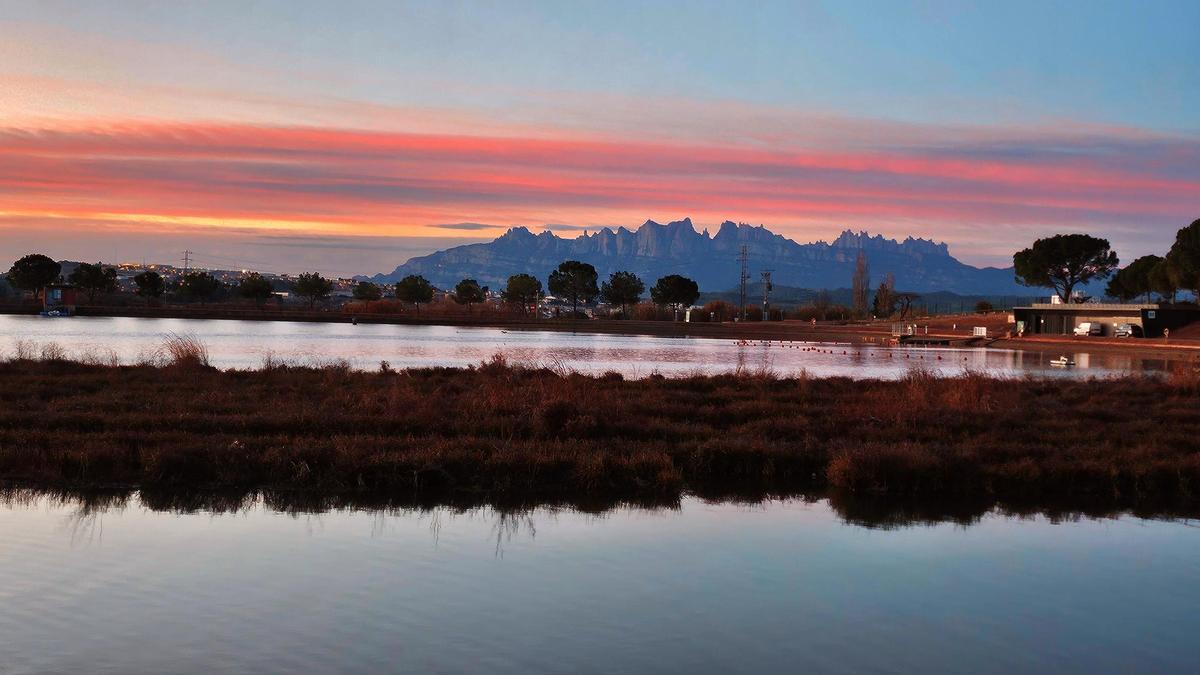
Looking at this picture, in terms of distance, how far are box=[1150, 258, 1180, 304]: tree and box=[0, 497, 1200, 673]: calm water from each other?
80.9m

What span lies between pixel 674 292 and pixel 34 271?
69.4 meters

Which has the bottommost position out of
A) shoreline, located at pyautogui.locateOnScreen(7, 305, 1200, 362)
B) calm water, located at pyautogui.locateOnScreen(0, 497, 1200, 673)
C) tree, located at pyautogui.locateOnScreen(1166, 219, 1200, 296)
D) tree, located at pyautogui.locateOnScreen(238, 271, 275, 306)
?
calm water, located at pyautogui.locateOnScreen(0, 497, 1200, 673)

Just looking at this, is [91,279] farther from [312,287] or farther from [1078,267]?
[1078,267]

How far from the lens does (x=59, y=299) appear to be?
4481 inches

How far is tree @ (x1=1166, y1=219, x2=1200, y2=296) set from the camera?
82.4 metres

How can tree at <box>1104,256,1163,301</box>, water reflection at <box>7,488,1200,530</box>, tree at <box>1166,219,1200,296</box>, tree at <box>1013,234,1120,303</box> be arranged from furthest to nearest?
tree at <box>1013,234,1120,303</box>, tree at <box>1104,256,1163,301</box>, tree at <box>1166,219,1200,296</box>, water reflection at <box>7,488,1200,530</box>

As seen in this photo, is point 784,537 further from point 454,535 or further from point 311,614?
point 311,614

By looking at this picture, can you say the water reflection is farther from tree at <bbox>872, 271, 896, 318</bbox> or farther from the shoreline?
tree at <bbox>872, 271, 896, 318</bbox>

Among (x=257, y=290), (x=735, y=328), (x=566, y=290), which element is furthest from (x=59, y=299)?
(x=735, y=328)

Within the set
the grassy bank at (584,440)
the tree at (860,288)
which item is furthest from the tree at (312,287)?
the grassy bank at (584,440)

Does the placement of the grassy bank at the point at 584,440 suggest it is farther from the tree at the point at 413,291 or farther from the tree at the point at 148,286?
the tree at the point at 413,291

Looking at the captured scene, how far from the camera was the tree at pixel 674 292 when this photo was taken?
124000 mm

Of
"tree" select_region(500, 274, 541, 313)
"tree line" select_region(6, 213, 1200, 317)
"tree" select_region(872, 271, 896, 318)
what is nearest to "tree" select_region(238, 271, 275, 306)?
"tree line" select_region(6, 213, 1200, 317)

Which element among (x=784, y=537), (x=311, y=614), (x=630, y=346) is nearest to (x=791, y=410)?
(x=784, y=537)
